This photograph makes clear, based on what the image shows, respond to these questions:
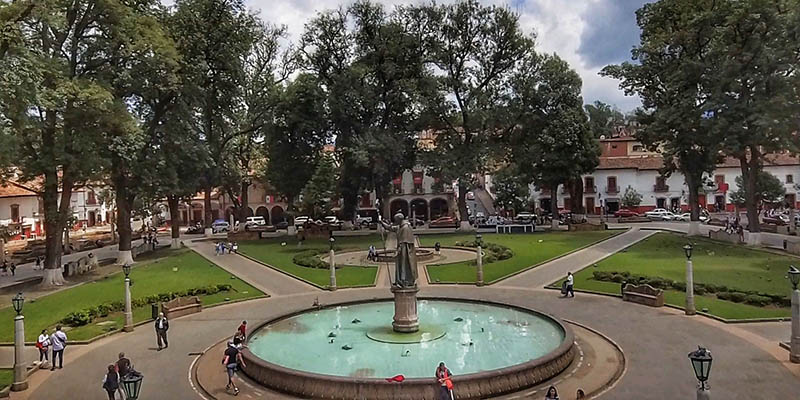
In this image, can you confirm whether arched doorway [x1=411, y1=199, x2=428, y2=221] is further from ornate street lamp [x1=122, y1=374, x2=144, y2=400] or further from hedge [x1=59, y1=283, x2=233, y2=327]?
ornate street lamp [x1=122, y1=374, x2=144, y2=400]

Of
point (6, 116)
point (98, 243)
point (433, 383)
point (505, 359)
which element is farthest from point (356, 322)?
point (98, 243)

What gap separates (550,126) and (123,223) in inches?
1332

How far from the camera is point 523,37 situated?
50.1 metres

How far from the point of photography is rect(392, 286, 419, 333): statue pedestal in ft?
59.6

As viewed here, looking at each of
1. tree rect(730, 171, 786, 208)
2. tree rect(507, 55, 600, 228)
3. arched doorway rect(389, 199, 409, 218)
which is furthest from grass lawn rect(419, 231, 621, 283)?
arched doorway rect(389, 199, 409, 218)

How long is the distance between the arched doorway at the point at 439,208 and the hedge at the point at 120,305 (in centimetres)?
4806

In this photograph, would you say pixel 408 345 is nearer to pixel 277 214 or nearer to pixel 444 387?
pixel 444 387

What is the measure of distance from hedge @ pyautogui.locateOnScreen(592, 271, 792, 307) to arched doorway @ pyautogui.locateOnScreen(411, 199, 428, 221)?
4720cm

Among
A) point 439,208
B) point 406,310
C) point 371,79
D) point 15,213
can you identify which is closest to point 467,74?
point 371,79

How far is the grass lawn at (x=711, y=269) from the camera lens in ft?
73.8

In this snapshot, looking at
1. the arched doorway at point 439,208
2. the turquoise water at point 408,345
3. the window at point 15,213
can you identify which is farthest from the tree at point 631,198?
the window at point 15,213

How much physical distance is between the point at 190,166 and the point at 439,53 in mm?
22352

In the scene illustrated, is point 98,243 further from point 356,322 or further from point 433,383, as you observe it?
point 433,383

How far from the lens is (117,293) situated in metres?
27.5
